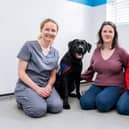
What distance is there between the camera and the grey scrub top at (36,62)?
2.02 m

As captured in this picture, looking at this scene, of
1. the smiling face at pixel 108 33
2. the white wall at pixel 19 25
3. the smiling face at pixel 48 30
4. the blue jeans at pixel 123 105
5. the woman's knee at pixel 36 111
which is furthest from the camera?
the white wall at pixel 19 25

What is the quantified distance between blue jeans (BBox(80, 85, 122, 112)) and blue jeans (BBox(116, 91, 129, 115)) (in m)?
0.08

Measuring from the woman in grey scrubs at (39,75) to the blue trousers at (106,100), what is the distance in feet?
0.96

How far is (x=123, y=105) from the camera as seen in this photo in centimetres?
193

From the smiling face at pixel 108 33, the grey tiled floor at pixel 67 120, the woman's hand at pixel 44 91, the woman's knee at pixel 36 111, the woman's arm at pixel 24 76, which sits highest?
the smiling face at pixel 108 33

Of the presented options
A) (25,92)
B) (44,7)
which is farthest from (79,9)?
(25,92)

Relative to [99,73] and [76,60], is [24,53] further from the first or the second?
[99,73]

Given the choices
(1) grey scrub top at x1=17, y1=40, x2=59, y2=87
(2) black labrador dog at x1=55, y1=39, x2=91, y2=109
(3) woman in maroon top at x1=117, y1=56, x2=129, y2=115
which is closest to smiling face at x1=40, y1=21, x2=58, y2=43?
(1) grey scrub top at x1=17, y1=40, x2=59, y2=87

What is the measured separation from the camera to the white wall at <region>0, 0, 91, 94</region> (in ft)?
8.23

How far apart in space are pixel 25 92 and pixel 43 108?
0.23 meters

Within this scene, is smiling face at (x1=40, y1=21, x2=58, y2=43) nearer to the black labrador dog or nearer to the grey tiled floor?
the black labrador dog

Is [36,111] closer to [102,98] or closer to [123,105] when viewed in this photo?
[102,98]

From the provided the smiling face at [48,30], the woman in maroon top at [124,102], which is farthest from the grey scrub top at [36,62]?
the woman in maroon top at [124,102]

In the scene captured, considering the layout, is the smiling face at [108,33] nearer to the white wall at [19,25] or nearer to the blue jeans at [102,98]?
the blue jeans at [102,98]
